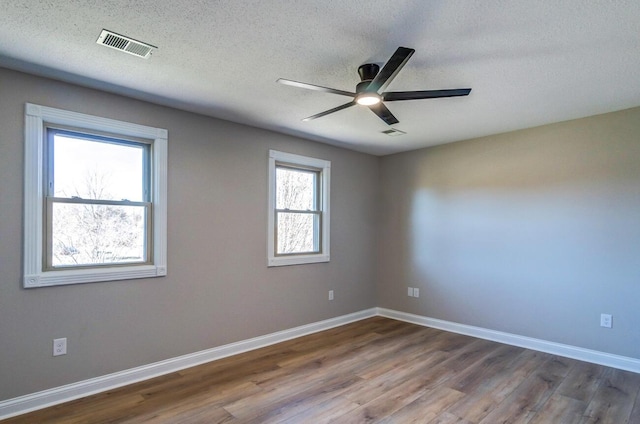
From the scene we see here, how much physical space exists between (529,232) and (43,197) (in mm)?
4793

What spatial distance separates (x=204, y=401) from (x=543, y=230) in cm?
387

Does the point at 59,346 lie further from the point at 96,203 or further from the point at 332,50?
the point at 332,50

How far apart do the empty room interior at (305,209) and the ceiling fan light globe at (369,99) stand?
0.05ft

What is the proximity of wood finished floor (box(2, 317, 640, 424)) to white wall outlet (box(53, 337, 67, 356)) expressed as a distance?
0.39 m

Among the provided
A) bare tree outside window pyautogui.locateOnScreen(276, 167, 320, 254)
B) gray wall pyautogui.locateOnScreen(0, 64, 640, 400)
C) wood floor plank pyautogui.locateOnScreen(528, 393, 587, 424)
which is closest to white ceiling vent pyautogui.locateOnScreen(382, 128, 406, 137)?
gray wall pyautogui.locateOnScreen(0, 64, 640, 400)

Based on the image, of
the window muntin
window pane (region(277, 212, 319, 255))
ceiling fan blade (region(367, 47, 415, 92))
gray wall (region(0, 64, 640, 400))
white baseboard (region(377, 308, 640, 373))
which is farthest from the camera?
window pane (region(277, 212, 319, 255))

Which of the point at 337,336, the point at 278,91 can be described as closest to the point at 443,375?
the point at 337,336

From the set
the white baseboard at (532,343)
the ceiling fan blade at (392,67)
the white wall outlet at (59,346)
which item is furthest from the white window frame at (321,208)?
the ceiling fan blade at (392,67)

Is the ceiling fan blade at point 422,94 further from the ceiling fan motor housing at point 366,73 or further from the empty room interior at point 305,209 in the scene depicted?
the ceiling fan motor housing at point 366,73

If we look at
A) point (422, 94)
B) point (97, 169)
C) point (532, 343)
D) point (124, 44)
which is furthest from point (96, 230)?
point (532, 343)

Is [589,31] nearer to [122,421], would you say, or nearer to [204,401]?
[204,401]

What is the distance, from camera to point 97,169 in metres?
2.94

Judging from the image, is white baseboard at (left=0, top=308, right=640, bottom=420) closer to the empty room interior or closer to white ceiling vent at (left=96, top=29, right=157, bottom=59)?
the empty room interior

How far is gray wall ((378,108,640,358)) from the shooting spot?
11.1ft
